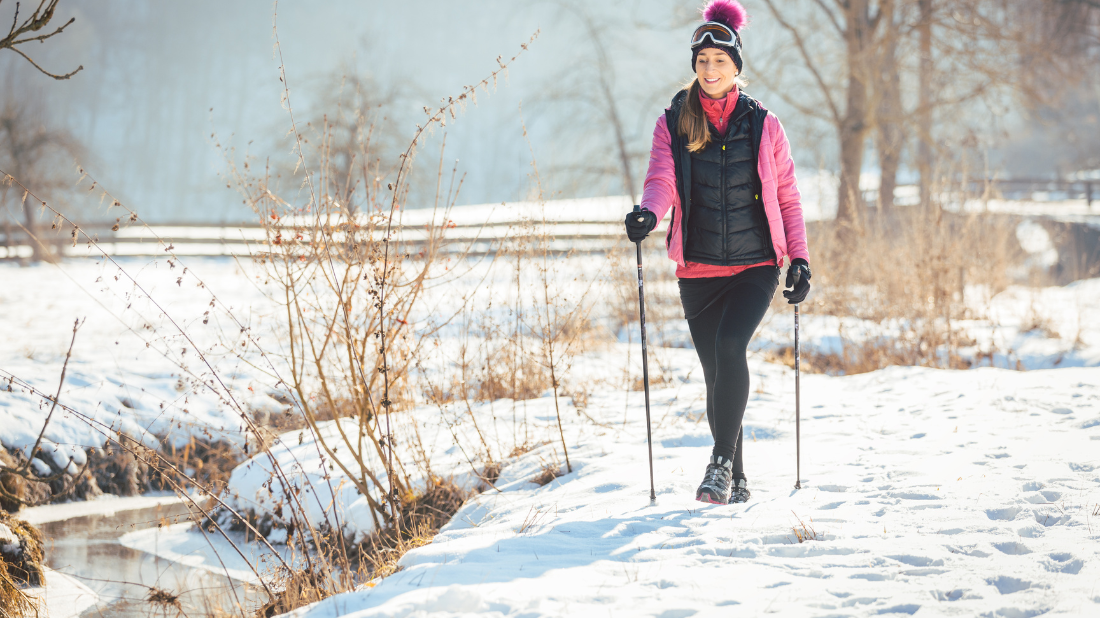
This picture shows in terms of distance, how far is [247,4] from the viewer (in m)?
77.8

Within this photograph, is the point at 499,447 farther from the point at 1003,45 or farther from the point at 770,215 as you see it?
the point at 1003,45

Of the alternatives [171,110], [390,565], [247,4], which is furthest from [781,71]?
[247,4]

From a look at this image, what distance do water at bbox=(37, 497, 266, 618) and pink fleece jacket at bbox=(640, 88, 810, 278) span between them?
2576 mm

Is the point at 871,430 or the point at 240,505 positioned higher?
the point at 871,430

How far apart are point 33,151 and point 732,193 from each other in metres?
19.5

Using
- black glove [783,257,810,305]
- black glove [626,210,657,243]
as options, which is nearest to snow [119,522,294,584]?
black glove [626,210,657,243]

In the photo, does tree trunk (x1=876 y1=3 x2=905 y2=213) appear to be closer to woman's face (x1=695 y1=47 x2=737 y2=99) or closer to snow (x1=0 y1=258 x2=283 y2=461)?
woman's face (x1=695 y1=47 x2=737 y2=99)

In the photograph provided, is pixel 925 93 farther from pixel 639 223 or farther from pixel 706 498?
pixel 706 498

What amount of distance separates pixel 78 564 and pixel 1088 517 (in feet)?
16.4

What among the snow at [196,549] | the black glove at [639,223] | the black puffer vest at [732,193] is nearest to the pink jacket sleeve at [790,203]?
the black puffer vest at [732,193]

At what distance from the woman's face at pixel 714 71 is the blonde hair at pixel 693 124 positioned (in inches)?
2.6

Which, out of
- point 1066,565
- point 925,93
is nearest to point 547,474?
point 1066,565

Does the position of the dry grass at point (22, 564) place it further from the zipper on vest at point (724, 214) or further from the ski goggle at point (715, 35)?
the ski goggle at point (715, 35)

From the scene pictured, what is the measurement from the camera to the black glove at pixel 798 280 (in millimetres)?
3045
